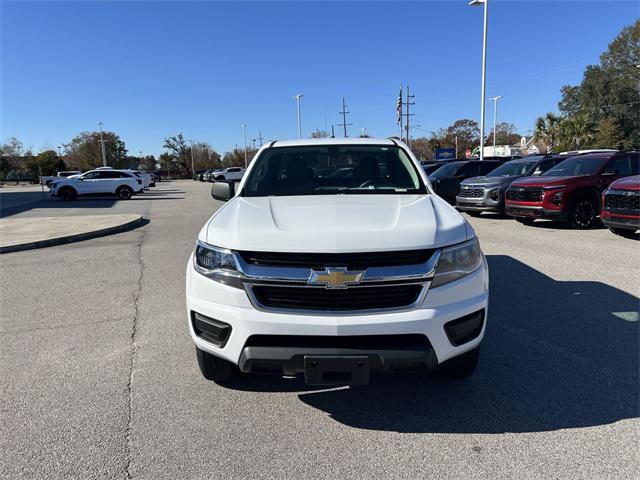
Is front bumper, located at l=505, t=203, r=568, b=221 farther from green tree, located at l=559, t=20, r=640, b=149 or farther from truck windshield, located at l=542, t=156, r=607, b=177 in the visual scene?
green tree, located at l=559, t=20, r=640, b=149

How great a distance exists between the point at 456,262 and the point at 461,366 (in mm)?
888

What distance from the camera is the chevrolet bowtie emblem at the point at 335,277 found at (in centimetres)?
258

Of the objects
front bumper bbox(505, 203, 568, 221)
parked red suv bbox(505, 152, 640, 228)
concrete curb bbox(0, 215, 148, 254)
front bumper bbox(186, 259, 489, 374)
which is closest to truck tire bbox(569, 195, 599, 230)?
parked red suv bbox(505, 152, 640, 228)

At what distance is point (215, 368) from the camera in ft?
10.6

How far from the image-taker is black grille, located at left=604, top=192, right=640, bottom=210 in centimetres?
852

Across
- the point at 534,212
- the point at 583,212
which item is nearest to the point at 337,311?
the point at 534,212

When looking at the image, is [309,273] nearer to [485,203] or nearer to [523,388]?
[523,388]

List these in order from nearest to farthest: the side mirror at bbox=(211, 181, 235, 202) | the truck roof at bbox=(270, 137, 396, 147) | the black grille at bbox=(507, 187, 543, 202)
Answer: the truck roof at bbox=(270, 137, 396, 147)
the side mirror at bbox=(211, 181, 235, 202)
the black grille at bbox=(507, 187, 543, 202)

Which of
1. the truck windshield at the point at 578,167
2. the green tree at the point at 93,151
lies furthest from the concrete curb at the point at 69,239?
the green tree at the point at 93,151

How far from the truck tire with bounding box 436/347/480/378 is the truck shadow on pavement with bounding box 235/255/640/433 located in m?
0.10

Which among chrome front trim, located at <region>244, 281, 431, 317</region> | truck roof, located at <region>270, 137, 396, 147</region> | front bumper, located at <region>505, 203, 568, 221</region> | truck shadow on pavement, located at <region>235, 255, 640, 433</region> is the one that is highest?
truck roof, located at <region>270, 137, 396, 147</region>

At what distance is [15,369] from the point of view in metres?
3.75

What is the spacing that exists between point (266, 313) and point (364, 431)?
0.98 m

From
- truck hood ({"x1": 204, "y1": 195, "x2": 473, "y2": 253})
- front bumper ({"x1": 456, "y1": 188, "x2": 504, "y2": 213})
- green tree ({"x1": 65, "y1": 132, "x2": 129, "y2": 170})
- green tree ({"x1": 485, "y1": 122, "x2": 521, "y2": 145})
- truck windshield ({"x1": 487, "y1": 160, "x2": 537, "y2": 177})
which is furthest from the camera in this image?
green tree ({"x1": 485, "y1": 122, "x2": 521, "y2": 145})
